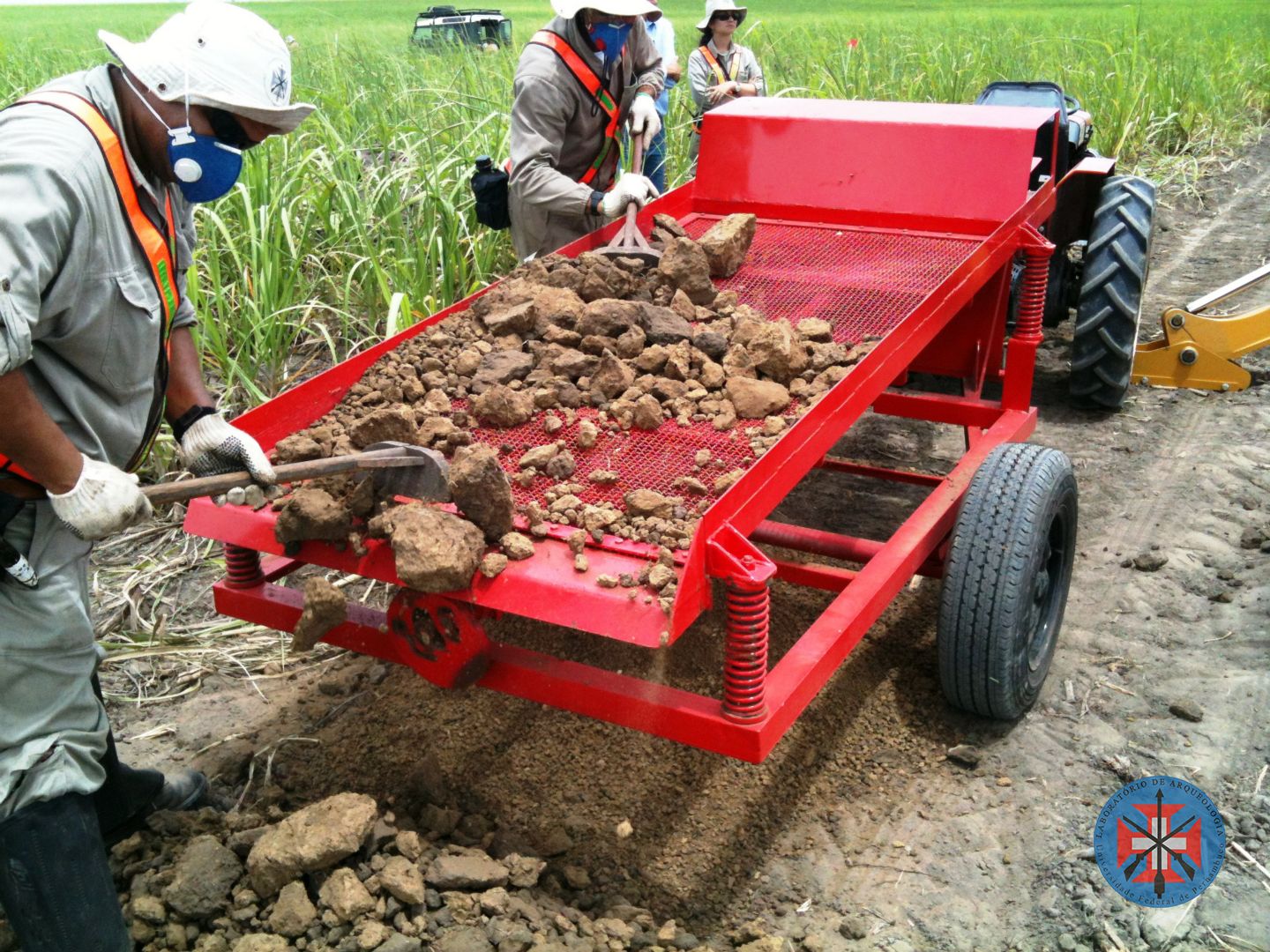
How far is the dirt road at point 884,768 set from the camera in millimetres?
2350

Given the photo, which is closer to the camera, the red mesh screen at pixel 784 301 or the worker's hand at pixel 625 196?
the red mesh screen at pixel 784 301

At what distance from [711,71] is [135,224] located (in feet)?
17.8

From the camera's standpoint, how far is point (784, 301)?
3.10m

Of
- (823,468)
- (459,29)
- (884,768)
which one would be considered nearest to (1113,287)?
(823,468)

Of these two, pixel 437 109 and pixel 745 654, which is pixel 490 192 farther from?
pixel 745 654

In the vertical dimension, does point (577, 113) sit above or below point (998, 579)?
above

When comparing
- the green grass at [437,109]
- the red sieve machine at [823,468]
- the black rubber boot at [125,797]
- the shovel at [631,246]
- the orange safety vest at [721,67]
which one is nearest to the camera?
the red sieve machine at [823,468]

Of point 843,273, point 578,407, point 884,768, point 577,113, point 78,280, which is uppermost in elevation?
point 78,280

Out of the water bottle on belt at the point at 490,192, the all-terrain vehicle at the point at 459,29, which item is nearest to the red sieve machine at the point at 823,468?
the water bottle on belt at the point at 490,192

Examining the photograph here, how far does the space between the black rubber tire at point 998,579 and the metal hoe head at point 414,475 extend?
126 cm

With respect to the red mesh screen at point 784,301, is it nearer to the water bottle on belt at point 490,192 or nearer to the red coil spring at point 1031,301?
the red coil spring at point 1031,301

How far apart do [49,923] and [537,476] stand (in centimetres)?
122

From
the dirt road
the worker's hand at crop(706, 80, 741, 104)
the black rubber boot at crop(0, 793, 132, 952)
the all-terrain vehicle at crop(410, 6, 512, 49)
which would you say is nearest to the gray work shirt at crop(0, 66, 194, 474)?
the black rubber boot at crop(0, 793, 132, 952)

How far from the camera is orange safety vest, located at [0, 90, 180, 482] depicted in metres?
1.80
